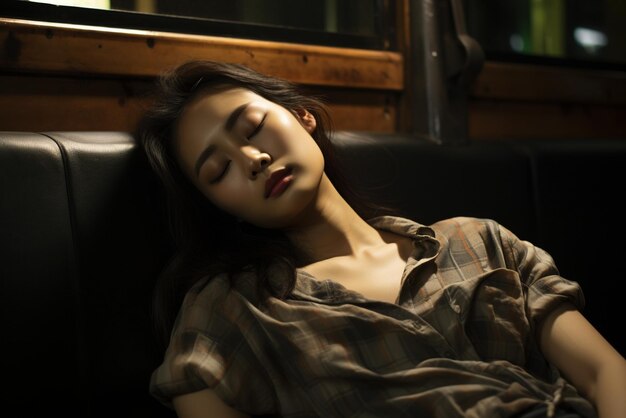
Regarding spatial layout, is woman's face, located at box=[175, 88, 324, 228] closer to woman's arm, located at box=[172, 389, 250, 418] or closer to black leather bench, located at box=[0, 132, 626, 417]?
black leather bench, located at box=[0, 132, 626, 417]

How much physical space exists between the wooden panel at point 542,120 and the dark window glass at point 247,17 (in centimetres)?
39

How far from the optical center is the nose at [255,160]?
134 cm

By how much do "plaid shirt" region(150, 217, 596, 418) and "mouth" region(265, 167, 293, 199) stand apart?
146mm

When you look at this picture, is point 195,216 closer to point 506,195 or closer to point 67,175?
point 67,175

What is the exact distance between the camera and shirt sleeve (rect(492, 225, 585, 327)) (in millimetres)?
1382

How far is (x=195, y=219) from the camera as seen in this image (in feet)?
4.79

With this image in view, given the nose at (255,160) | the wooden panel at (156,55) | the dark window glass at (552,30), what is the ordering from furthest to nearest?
the dark window glass at (552,30) < the wooden panel at (156,55) < the nose at (255,160)

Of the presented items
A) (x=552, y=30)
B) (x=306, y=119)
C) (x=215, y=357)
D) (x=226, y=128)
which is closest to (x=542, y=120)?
(x=552, y=30)

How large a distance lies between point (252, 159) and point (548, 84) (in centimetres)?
157

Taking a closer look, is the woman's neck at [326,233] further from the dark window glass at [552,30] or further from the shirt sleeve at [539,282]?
the dark window glass at [552,30]

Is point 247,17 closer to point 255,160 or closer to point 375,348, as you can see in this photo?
point 255,160

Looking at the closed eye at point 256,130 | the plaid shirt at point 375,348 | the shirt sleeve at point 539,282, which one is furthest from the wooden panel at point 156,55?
the shirt sleeve at point 539,282

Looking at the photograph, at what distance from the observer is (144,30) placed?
1.82m

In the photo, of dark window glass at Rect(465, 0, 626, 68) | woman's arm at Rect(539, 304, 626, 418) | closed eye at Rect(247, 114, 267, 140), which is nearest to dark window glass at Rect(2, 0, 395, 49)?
dark window glass at Rect(465, 0, 626, 68)
